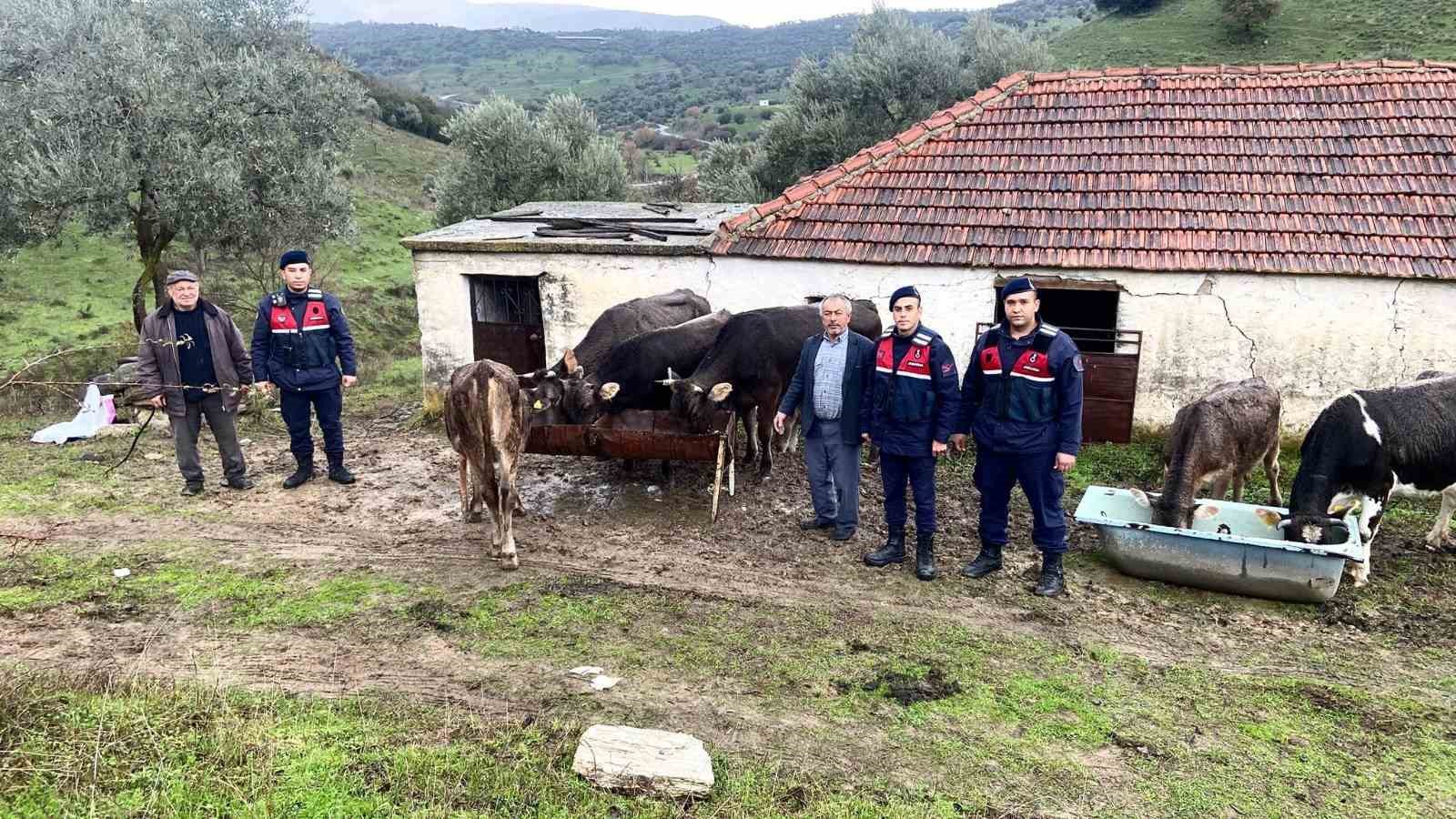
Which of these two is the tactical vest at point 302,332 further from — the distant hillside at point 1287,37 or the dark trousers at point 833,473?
the distant hillside at point 1287,37

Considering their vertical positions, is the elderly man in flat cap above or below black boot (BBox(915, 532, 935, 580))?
above

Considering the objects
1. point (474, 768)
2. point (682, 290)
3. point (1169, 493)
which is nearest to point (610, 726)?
point (474, 768)

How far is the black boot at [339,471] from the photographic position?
8.73 meters

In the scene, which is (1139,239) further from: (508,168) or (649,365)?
(508,168)

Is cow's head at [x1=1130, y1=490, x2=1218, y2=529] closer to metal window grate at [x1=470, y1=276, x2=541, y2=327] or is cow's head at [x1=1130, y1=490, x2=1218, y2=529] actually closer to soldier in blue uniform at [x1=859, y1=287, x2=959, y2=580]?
soldier in blue uniform at [x1=859, y1=287, x2=959, y2=580]

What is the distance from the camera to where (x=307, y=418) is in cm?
845

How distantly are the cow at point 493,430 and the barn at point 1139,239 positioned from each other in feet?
14.5

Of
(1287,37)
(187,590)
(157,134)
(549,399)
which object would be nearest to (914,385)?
(549,399)

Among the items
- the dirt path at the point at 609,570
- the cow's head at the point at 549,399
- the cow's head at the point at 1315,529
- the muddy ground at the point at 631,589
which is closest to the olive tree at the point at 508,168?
the dirt path at the point at 609,570

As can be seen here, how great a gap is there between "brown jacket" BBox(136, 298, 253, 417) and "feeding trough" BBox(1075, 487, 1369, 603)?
7662 millimetres

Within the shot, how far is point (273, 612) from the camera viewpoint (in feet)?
19.0

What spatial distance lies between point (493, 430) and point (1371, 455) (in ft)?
22.1

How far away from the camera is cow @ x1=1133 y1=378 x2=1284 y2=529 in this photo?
6.65 metres

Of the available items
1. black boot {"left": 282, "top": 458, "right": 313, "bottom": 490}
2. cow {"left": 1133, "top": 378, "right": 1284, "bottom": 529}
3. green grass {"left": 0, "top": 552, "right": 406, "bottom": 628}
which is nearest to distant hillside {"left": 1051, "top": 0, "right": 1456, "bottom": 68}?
cow {"left": 1133, "top": 378, "right": 1284, "bottom": 529}
